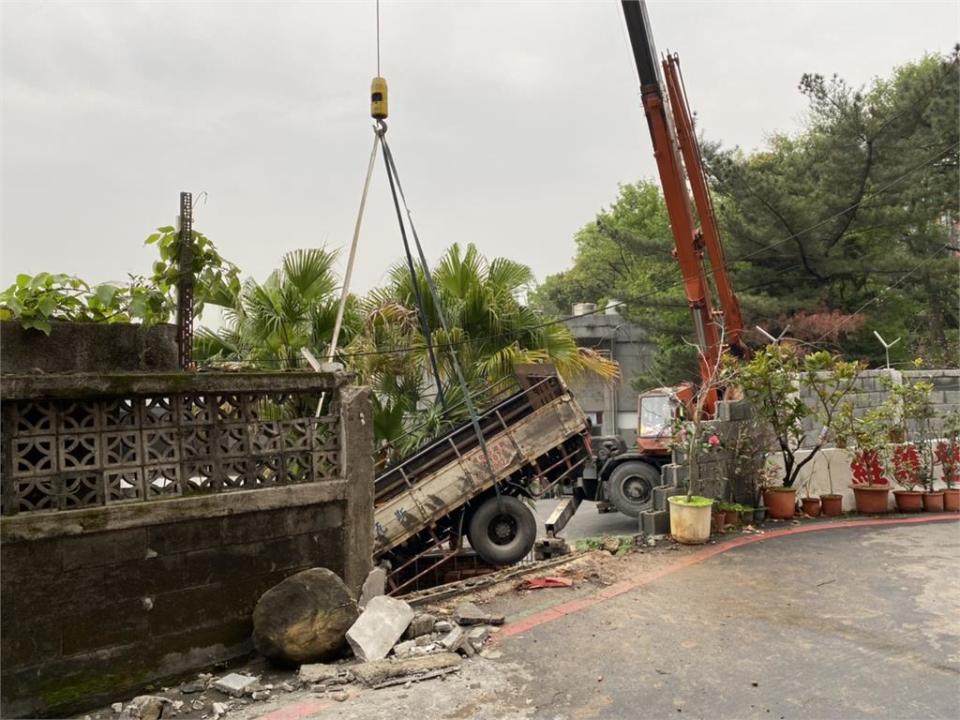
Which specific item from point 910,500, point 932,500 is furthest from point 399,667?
point 932,500

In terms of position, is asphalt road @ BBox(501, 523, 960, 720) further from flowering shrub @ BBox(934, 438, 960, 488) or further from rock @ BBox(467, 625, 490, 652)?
Result: flowering shrub @ BBox(934, 438, 960, 488)

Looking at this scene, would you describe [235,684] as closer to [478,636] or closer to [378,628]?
[378,628]

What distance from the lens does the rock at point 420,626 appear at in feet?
15.6

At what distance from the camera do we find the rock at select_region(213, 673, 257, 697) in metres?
4.12

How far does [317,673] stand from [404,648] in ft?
1.94

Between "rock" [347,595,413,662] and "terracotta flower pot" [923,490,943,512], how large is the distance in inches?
304

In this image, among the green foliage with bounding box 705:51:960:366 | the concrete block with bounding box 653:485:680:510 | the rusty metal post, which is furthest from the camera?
the green foliage with bounding box 705:51:960:366

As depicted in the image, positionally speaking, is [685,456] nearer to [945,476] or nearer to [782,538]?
[782,538]

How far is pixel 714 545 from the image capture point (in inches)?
296

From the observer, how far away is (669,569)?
664cm

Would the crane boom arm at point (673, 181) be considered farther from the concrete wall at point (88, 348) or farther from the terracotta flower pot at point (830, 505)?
the concrete wall at point (88, 348)

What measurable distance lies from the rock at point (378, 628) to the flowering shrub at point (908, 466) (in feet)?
24.7

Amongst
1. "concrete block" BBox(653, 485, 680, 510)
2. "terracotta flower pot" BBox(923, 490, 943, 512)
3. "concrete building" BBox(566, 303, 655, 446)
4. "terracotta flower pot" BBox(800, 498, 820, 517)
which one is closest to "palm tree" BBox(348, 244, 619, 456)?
"concrete block" BBox(653, 485, 680, 510)

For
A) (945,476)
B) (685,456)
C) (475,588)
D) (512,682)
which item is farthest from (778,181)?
(512,682)
